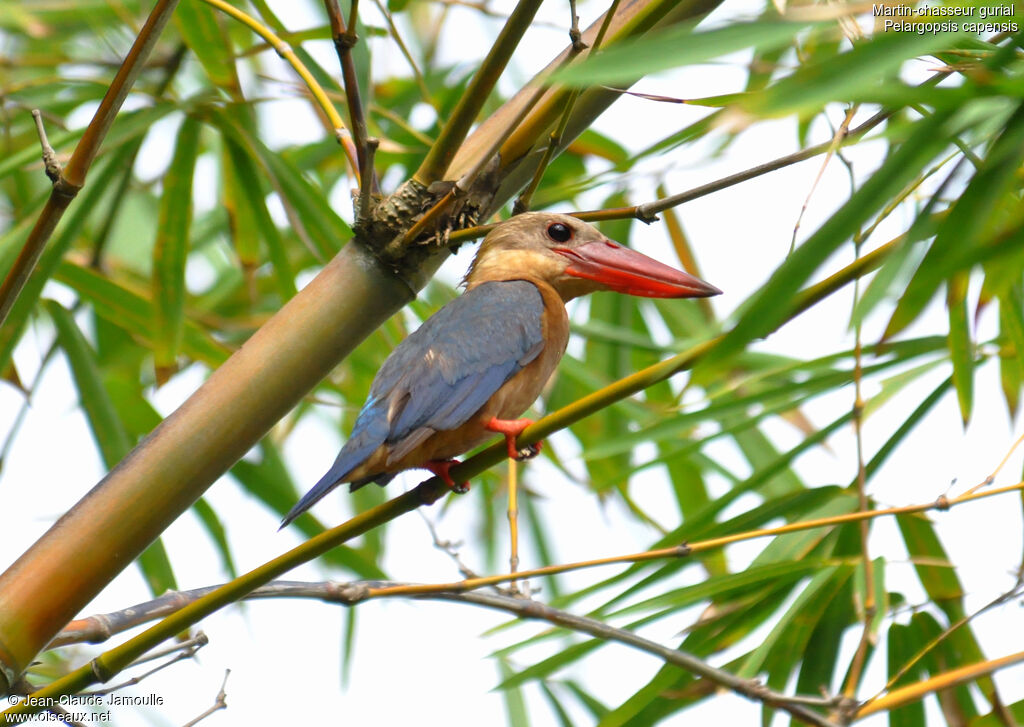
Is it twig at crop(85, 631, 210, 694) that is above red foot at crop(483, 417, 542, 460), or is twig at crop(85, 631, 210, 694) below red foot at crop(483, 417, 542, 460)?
below

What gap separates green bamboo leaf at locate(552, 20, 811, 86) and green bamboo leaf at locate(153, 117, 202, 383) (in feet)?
7.12

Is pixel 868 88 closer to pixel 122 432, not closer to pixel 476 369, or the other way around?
pixel 476 369

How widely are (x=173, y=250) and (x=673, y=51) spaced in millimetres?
2397

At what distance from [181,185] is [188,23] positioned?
550 mm

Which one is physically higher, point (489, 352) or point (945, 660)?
point (489, 352)

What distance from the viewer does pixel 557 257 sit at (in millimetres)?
3523

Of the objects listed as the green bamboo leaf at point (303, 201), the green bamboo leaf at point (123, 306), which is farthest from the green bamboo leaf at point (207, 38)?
the green bamboo leaf at point (123, 306)

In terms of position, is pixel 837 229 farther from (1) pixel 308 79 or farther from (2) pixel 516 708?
(2) pixel 516 708

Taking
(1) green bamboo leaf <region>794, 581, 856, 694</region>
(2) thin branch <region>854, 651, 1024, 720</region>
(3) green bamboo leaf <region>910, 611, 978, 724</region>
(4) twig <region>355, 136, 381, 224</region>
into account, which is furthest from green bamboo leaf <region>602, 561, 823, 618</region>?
(4) twig <region>355, 136, 381, 224</region>

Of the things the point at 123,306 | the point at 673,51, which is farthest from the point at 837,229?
the point at 123,306

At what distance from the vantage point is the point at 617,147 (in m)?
4.60

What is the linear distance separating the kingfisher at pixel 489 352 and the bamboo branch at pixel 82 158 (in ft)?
2.80

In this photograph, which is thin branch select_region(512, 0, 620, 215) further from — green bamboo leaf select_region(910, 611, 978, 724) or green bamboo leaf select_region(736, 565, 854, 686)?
green bamboo leaf select_region(910, 611, 978, 724)

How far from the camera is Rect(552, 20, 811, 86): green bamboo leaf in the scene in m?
1.16
